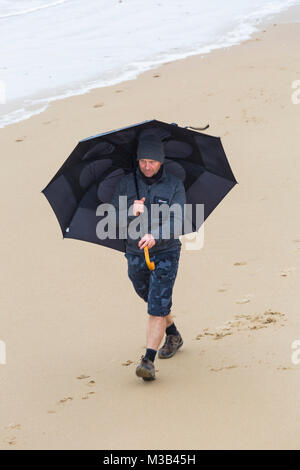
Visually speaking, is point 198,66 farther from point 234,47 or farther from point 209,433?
point 209,433

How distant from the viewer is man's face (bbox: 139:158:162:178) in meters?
5.42

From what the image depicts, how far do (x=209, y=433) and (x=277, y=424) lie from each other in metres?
0.37

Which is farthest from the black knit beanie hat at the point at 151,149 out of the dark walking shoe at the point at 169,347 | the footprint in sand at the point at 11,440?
the footprint in sand at the point at 11,440

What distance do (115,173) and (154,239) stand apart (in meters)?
0.62

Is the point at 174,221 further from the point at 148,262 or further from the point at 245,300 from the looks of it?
the point at 245,300

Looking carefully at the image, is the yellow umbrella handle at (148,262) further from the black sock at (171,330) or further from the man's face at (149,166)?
the black sock at (171,330)

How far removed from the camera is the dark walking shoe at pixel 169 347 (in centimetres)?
613

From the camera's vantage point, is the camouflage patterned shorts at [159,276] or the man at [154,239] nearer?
the man at [154,239]

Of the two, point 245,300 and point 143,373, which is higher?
point 143,373

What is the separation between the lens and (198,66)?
13984mm

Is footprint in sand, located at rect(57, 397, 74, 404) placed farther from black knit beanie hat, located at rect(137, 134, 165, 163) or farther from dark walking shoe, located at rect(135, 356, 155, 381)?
black knit beanie hat, located at rect(137, 134, 165, 163)

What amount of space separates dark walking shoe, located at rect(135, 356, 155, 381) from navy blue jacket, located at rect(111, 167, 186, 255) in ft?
2.25

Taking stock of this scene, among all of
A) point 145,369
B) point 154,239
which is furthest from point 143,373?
point 154,239

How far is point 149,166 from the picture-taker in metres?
5.43
